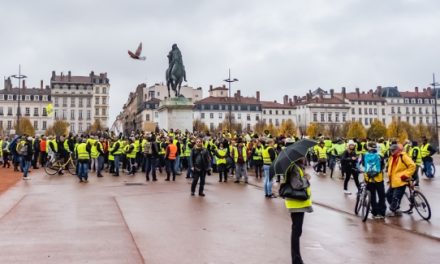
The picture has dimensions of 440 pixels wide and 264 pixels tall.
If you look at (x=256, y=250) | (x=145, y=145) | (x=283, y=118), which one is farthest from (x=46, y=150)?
(x=283, y=118)

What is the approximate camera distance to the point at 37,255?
24.5ft

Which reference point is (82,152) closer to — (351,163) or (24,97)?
(351,163)

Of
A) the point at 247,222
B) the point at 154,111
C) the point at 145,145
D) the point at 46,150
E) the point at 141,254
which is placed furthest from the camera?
the point at 154,111

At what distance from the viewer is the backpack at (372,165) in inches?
441

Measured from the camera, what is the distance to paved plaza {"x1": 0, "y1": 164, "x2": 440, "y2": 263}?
761cm

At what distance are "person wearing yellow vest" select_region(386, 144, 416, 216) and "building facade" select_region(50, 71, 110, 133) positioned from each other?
123081 millimetres

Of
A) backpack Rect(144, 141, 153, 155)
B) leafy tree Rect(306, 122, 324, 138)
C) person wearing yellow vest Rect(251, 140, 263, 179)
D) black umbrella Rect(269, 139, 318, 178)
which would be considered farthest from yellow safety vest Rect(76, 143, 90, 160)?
leafy tree Rect(306, 122, 324, 138)

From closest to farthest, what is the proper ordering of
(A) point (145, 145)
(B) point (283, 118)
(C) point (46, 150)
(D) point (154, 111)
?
(A) point (145, 145) < (C) point (46, 150) < (D) point (154, 111) < (B) point (283, 118)

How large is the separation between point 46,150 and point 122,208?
17151 mm

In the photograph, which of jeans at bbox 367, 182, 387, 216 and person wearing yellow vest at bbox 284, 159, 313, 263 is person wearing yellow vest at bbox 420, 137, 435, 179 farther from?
person wearing yellow vest at bbox 284, 159, 313, 263

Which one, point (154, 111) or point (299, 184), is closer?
point (299, 184)

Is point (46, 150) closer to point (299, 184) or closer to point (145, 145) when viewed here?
point (145, 145)

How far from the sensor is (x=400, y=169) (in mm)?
11180

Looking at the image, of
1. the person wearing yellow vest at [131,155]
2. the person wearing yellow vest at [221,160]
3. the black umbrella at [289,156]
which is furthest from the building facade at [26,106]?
the black umbrella at [289,156]
